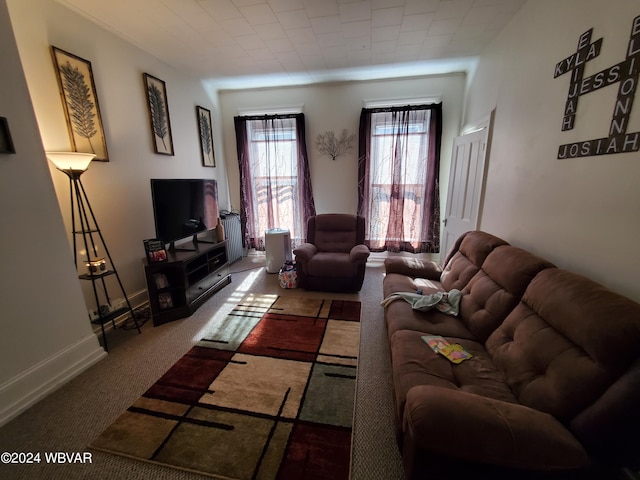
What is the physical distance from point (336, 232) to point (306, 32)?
7.27 ft

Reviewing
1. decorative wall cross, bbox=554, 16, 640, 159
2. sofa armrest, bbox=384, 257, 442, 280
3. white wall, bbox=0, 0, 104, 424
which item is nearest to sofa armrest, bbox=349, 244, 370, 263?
sofa armrest, bbox=384, 257, 442, 280

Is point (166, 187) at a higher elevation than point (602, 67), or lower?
lower

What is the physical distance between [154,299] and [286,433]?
179 cm

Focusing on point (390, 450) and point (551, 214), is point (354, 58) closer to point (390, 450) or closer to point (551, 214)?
point (551, 214)

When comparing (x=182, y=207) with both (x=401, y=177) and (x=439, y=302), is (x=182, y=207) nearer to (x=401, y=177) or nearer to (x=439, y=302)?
(x=439, y=302)

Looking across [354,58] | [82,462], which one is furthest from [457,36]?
[82,462]

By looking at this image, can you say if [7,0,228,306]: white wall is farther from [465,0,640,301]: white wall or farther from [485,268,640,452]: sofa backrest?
[465,0,640,301]: white wall

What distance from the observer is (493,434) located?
87 centimetres

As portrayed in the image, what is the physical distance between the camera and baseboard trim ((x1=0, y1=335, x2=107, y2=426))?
4.97 ft

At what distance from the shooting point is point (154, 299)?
2.41 metres

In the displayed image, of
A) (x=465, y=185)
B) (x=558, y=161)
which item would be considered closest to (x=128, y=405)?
(x=558, y=161)

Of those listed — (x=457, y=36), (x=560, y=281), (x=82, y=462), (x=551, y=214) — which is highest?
(x=457, y=36)

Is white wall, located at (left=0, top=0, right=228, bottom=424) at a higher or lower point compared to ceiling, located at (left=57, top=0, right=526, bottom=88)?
lower

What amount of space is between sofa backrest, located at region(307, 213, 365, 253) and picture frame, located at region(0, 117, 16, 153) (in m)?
2.65
